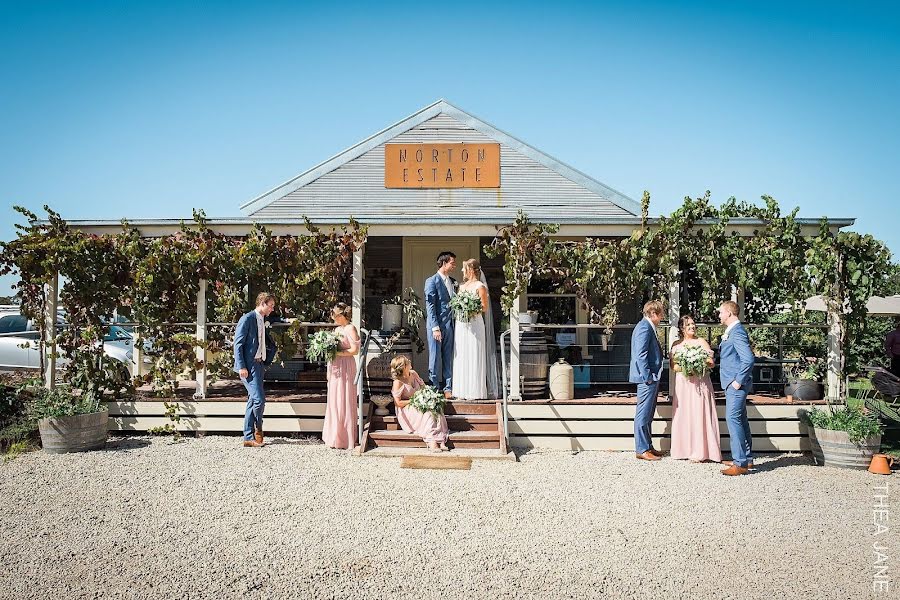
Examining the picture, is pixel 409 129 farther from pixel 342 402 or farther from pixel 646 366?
pixel 646 366

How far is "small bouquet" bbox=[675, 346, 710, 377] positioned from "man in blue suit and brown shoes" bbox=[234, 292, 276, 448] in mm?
4727

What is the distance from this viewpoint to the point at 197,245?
26.7 feet

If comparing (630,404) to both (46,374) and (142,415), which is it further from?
(46,374)

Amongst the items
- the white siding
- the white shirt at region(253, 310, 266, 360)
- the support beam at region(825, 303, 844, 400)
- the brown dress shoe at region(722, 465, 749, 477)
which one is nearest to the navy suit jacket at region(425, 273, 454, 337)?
the white shirt at region(253, 310, 266, 360)

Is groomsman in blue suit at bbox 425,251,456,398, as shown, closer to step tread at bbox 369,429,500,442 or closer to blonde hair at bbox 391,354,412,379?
blonde hair at bbox 391,354,412,379

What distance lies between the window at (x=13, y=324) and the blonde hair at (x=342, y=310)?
930 cm

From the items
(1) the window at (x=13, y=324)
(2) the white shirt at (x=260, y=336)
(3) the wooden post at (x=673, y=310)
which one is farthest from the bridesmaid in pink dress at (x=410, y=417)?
(1) the window at (x=13, y=324)

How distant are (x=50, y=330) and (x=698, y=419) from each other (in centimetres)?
807

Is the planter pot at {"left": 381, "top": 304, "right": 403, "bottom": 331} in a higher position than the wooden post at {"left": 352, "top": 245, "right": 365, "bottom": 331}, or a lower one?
lower

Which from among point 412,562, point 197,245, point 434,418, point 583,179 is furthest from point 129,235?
point 583,179

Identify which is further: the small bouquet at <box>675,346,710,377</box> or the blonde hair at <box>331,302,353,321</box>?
the blonde hair at <box>331,302,353,321</box>

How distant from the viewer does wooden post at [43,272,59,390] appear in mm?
8258

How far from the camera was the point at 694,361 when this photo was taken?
702cm

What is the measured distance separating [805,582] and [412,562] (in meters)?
2.52
